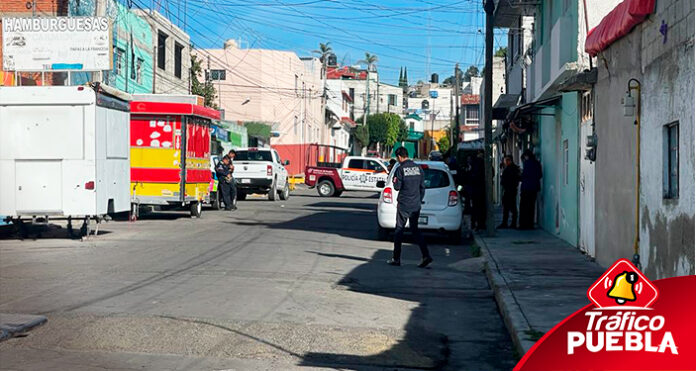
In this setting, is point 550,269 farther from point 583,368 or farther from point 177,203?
point 177,203

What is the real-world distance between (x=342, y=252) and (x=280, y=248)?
45.4 inches

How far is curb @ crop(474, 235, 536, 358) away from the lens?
25.2 ft

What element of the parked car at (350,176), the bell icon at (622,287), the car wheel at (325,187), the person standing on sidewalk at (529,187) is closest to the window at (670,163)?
the bell icon at (622,287)

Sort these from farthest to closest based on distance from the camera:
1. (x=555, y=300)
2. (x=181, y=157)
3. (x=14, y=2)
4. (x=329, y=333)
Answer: (x=14, y=2)
(x=181, y=157)
(x=555, y=300)
(x=329, y=333)

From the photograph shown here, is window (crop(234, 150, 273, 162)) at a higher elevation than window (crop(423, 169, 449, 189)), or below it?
higher

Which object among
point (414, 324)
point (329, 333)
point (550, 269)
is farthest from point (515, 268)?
point (329, 333)

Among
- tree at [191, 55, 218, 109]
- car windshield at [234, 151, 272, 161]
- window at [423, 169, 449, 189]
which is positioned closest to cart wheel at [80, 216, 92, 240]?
window at [423, 169, 449, 189]

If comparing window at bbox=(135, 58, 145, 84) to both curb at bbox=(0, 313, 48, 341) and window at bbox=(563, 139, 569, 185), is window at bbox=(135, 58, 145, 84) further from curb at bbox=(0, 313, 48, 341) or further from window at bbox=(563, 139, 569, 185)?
curb at bbox=(0, 313, 48, 341)

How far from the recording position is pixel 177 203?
23438 mm

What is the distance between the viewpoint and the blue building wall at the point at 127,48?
28.2 meters

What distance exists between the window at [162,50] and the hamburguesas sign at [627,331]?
123 ft

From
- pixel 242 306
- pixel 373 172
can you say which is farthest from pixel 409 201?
pixel 373 172

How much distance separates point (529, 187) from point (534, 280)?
9.02 meters

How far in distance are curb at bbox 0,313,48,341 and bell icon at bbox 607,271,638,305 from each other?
6.49 meters
